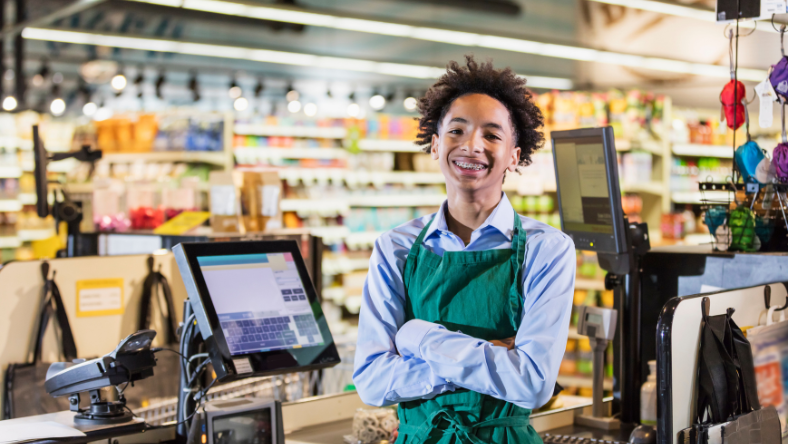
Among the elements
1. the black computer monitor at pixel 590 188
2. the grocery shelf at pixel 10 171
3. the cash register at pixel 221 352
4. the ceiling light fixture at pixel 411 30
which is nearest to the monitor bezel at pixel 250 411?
the cash register at pixel 221 352

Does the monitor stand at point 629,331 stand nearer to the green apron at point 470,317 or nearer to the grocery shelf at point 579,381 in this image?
the green apron at point 470,317

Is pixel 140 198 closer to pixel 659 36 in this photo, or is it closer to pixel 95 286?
pixel 95 286

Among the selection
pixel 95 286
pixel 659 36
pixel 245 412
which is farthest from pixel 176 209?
pixel 659 36

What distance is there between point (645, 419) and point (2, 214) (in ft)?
27.8

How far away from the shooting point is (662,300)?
2674mm

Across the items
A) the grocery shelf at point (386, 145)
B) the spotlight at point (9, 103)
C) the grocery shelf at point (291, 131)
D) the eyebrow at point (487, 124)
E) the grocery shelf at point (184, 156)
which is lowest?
the eyebrow at point (487, 124)

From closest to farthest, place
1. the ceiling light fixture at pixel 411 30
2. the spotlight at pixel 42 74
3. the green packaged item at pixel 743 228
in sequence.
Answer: the green packaged item at pixel 743 228, the ceiling light fixture at pixel 411 30, the spotlight at pixel 42 74

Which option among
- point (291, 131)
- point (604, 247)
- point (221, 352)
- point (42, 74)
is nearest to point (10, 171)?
point (42, 74)

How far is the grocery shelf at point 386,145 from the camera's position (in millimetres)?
8133

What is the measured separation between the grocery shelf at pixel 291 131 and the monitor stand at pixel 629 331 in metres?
5.73

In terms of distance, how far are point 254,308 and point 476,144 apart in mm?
761

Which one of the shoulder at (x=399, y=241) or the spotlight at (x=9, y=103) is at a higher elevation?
the spotlight at (x=9, y=103)

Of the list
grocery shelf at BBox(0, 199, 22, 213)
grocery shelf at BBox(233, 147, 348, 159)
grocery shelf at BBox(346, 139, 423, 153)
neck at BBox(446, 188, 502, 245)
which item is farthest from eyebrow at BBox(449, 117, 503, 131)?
grocery shelf at BBox(0, 199, 22, 213)

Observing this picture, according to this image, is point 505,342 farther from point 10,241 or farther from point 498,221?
point 10,241
